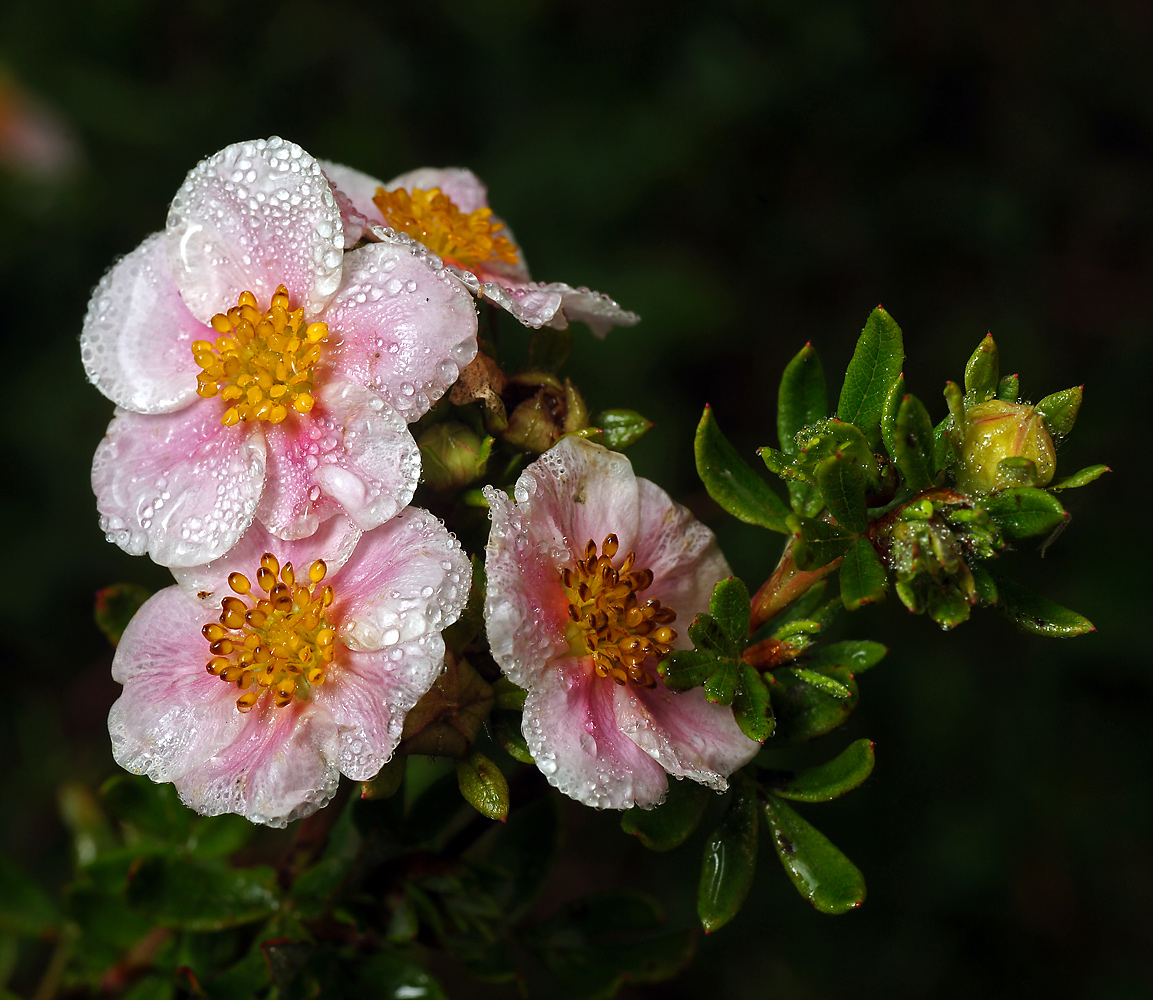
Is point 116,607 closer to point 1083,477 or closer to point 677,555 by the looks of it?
point 677,555

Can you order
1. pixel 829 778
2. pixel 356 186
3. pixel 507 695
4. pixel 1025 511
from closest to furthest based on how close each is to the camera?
1. pixel 1025 511
2. pixel 507 695
3. pixel 829 778
4. pixel 356 186

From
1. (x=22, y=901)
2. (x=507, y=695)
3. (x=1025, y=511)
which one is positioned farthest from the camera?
(x=22, y=901)

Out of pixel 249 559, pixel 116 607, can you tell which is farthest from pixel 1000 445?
pixel 116 607

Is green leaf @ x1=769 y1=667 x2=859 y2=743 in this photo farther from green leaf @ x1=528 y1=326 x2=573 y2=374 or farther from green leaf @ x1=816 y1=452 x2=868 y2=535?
green leaf @ x1=528 y1=326 x2=573 y2=374

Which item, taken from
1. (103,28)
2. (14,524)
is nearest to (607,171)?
(103,28)

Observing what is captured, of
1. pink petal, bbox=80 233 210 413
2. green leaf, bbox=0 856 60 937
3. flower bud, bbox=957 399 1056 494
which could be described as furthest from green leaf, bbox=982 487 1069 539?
green leaf, bbox=0 856 60 937

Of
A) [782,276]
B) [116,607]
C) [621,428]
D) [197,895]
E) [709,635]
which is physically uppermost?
[621,428]

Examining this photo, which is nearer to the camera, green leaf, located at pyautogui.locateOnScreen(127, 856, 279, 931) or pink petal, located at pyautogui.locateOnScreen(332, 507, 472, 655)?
pink petal, located at pyautogui.locateOnScreen(332, 507, 472, 655)
